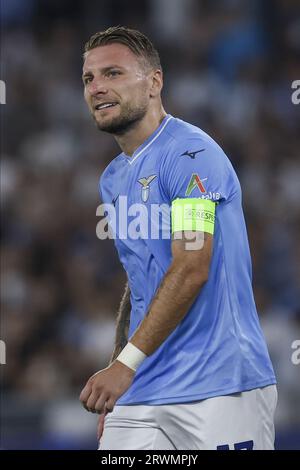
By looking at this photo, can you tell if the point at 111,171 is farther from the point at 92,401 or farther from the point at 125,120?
the point at 92,401

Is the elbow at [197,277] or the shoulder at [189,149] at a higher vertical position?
the shoulder at [189,149]

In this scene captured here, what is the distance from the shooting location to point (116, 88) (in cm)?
340

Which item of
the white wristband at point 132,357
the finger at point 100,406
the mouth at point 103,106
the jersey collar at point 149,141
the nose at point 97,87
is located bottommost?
the finger at point 100,406

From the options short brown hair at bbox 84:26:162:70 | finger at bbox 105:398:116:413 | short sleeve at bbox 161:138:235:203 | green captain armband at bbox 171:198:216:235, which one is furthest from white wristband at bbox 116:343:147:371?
short brown hair at bbox 84:26:162:70

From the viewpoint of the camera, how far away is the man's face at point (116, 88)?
3.39 m

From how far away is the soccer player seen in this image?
3.04 m

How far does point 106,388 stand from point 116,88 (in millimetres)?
1094

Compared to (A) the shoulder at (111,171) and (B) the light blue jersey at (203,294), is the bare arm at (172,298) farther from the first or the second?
(A) the shoulder at (111,171)

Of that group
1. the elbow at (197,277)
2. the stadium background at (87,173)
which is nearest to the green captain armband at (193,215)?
the elbow at (197,277)

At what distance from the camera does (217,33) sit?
30.7 ft

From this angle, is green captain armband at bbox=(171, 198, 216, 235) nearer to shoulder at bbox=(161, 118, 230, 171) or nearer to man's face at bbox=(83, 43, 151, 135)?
shoulder at bbox=(161, 118, 230, 171)

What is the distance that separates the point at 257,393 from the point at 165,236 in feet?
2.02

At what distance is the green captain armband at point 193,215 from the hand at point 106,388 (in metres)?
0.48

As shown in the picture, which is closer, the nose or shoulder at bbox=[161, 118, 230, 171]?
shoulder at bbox=[161, 118, 230, 171]
